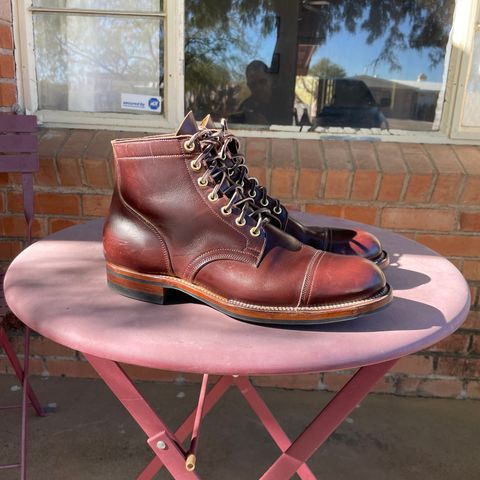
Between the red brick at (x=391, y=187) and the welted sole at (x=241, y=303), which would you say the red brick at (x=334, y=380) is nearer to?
the red brick at (x=391, y=187)

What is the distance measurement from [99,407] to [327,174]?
127 cm

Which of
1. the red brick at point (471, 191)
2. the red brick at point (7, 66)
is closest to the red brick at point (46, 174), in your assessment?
the red brick at point (7, 66)

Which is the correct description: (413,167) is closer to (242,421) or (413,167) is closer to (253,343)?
(242,421)

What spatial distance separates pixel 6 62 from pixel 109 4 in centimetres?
45

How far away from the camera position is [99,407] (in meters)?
1.95

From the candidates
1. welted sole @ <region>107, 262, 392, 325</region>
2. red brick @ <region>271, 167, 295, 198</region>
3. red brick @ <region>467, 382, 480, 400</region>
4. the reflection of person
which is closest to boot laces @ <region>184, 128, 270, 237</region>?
welted sole @ <region>107, 262, 392, 325</region>

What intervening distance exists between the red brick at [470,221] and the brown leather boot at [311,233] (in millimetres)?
918

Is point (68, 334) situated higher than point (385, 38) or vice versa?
point (385, 38)

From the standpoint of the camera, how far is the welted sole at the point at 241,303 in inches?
29.1

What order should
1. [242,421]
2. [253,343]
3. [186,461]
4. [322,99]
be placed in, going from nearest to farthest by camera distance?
[253,343], [186,461], [242,421], [322,99]

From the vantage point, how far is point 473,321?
1.94 meters

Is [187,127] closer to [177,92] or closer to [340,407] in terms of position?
[340,407]

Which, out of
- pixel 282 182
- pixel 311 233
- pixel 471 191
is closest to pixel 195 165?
pixel 311 233

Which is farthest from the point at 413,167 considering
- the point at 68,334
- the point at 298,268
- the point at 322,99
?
the point at 68,334
